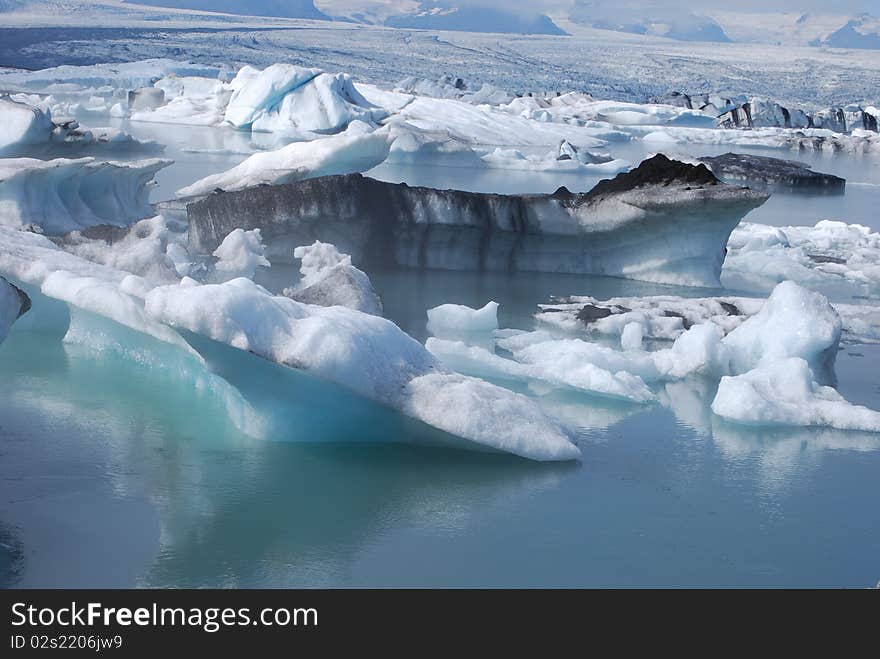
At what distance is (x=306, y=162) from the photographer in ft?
34.9

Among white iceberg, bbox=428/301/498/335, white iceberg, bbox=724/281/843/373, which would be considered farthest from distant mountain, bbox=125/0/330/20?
white iceberg, bbox=724/281/843/373

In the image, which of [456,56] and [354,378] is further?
[456,56]

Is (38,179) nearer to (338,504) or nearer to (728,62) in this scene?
(338,504)

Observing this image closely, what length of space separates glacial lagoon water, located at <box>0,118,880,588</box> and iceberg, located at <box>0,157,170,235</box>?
3713mm

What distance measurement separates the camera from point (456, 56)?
53.1 metres

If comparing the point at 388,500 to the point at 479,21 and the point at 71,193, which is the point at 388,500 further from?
the point at 479,21

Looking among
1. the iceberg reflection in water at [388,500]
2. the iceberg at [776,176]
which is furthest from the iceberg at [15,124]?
the iceberg at [776,176]

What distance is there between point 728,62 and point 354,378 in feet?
189

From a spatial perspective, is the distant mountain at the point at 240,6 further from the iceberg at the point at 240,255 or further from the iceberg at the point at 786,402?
the iceberg at the point at 786,402

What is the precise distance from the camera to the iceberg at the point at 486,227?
884cm

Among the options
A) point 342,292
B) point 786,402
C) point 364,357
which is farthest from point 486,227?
point 364,357

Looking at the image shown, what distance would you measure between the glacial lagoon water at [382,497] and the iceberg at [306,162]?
501 cm

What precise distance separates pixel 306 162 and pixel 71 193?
216 cm

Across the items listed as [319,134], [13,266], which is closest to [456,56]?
[319,134]
